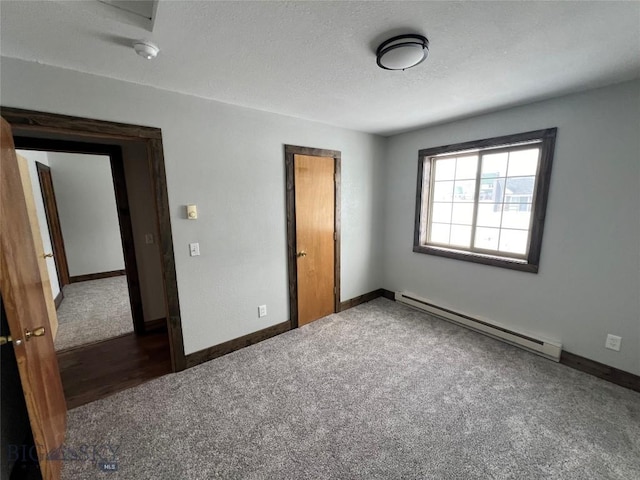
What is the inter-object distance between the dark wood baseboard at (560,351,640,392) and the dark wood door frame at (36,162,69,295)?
6617 millimetres

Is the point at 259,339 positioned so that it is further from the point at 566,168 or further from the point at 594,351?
the point at 566,168

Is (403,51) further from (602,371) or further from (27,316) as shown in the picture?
(602,371)

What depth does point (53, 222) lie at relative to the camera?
4.37m

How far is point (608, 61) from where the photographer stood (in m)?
1.66

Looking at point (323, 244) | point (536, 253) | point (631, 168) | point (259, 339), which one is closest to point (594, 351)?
point (536, 253)

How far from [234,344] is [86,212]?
4.58m

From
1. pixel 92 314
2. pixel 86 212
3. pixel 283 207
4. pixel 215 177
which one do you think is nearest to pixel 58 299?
pixel 92 314

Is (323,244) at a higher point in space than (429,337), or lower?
higher

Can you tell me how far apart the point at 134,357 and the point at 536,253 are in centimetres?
405

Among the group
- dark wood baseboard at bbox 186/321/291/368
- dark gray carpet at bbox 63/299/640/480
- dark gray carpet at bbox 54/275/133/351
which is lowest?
dark gray carpet at bbox 63/299/640/480

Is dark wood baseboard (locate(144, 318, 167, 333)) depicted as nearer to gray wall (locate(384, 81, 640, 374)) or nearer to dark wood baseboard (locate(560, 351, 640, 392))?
gray wall (locate(384, 81, 640, 374))

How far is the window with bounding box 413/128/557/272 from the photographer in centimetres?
247

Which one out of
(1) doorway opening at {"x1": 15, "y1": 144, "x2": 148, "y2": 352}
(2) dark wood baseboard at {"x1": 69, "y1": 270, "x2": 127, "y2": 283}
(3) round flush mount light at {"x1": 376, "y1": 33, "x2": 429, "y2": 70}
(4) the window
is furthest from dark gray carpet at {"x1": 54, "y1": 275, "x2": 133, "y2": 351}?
(4) the window

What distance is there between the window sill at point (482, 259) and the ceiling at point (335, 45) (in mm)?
1514
